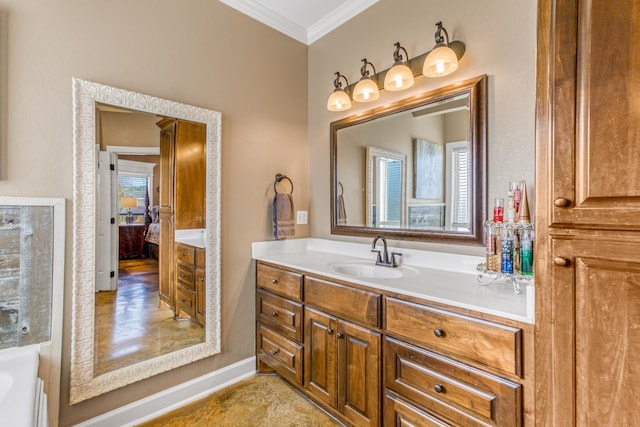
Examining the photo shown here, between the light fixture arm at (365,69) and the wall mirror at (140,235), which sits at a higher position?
the light fixture arm at (365,69)

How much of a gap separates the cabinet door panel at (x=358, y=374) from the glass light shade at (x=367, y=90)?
140 centimetres

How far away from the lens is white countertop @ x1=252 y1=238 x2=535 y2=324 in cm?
112

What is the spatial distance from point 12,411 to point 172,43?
6.21 ft

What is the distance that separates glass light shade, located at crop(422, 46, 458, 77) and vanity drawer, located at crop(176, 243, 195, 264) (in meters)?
1.77

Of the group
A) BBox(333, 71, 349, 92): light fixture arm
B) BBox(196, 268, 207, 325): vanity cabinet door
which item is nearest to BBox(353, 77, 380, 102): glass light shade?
BBox(333, 71, 349, 92): light fixture arm

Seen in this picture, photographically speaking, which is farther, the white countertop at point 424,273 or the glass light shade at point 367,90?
the glass light shade at point 367,90

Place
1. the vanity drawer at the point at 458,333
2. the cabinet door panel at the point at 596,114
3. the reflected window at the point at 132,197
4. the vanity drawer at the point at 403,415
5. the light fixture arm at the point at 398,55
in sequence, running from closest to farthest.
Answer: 1. the cabinet door panel at the point at 596,114
2. the vanity drawer at the point at 458,333
3. the vanity drawer at the point at 403,415
4. the reflected window at the point at 132,197
5. the light fixture arm at the point at 398,55

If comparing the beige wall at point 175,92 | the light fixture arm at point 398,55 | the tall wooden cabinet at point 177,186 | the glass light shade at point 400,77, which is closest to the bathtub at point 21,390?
the beige wall at point 175,92

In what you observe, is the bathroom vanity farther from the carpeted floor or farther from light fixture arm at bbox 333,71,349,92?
light fixture arm at bbox 333,71,349,92

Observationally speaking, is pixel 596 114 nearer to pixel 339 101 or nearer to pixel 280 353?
pixel 339 101

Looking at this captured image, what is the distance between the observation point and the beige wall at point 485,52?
1452 mm

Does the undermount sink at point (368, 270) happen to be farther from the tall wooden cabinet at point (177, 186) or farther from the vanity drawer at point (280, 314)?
the tall wooden cabinet at point (177, 186)

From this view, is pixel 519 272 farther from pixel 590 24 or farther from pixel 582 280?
pixel 590 24

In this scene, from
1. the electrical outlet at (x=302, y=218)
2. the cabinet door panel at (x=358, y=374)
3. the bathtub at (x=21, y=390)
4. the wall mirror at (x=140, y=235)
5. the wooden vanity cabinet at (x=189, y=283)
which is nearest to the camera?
the bathtub at (x=21, y=390)
